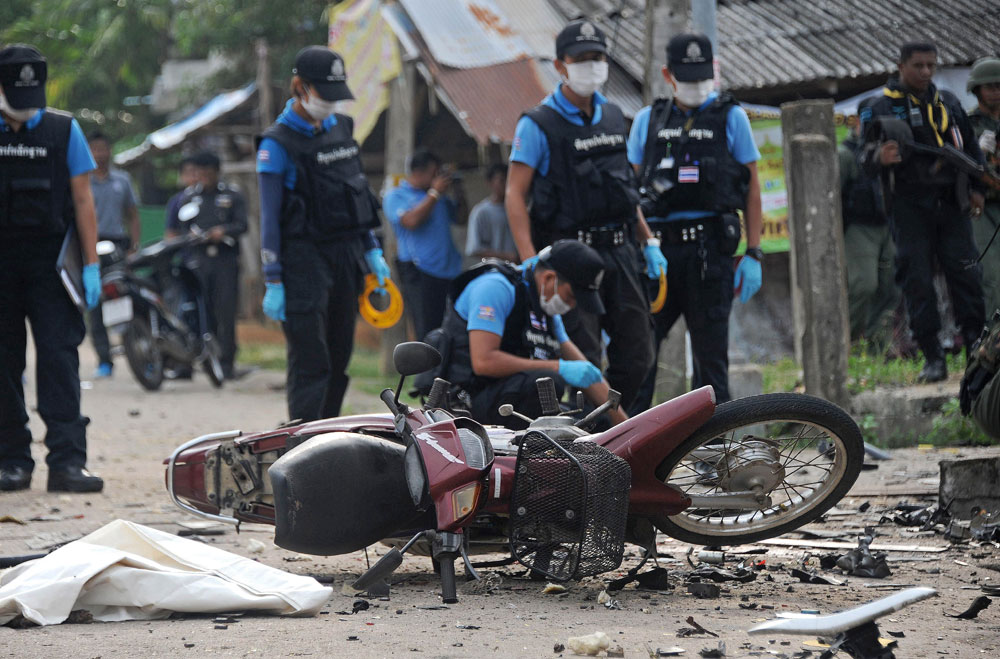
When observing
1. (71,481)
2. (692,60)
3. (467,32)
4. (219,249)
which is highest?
(467,32)

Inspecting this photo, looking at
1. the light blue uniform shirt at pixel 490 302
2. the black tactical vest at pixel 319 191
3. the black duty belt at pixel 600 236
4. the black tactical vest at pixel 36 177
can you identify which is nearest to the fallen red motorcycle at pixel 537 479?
the light blue uniform shirt at pixel 490 302

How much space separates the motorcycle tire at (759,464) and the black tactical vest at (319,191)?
274 cm

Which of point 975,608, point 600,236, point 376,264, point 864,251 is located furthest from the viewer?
point 864,251

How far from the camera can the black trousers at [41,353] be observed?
6.25 m

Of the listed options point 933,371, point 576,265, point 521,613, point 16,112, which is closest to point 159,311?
point 16,112

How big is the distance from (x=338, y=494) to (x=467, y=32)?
827 centimetres

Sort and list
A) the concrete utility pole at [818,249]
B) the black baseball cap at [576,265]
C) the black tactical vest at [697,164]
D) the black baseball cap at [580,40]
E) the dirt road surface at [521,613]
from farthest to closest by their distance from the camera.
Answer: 1. the concrete utility pole at [818,249]
2. the black tactical vest at [697,164]
3. the black baseball cap at [580,40]
4. the black baseball cap at [576,265]
5. the dirt road surface at [521,613]

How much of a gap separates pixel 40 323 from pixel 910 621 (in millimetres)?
4332

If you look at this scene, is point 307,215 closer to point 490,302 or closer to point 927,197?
point 490,302

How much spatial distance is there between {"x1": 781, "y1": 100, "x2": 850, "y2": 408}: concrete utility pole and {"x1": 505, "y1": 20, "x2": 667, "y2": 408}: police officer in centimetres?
150

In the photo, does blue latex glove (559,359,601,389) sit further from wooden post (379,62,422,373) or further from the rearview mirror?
wooden post (379,62,422,373)

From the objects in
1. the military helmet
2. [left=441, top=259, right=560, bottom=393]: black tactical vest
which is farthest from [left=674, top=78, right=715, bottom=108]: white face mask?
the military helmet

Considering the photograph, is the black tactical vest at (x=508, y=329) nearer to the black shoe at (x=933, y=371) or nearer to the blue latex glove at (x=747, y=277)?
the blue latex glove at (x=747, y=277)

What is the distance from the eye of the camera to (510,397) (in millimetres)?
5023
